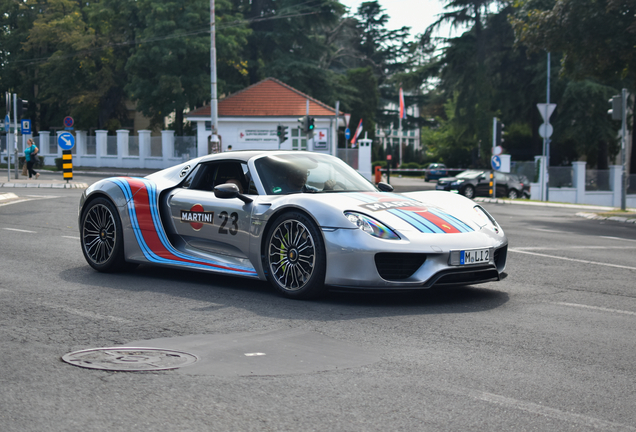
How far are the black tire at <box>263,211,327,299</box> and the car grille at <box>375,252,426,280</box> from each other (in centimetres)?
47

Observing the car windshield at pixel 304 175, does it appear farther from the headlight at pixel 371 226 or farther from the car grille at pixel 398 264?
the car grille at pixel 398 264

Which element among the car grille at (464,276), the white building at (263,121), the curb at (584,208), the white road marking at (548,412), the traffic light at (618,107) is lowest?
the white road marking at (548,412)

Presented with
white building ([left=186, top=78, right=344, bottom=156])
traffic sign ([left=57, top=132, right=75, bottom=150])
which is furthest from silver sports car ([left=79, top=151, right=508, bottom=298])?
white building ([left=186, top=78, right=344, bottom=156])

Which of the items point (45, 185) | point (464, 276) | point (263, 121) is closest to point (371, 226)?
point (464, 276)

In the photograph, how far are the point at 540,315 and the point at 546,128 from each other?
72.2 feet

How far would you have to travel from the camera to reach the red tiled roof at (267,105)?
45375mm

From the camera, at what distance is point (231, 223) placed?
22.6 feet

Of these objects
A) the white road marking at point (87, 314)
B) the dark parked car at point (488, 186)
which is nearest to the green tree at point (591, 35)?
the dark parked car at point (488, 186)

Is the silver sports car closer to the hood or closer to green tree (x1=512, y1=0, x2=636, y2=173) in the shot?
the hood

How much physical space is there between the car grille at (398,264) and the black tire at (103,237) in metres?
3.09

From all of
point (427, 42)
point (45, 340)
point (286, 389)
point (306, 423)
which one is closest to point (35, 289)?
point (45, 340)

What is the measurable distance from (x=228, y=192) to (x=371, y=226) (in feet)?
4.74

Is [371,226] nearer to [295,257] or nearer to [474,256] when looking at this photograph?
[295,257]

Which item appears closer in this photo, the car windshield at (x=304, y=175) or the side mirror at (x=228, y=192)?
the side mirror at (x=228, y=192)
